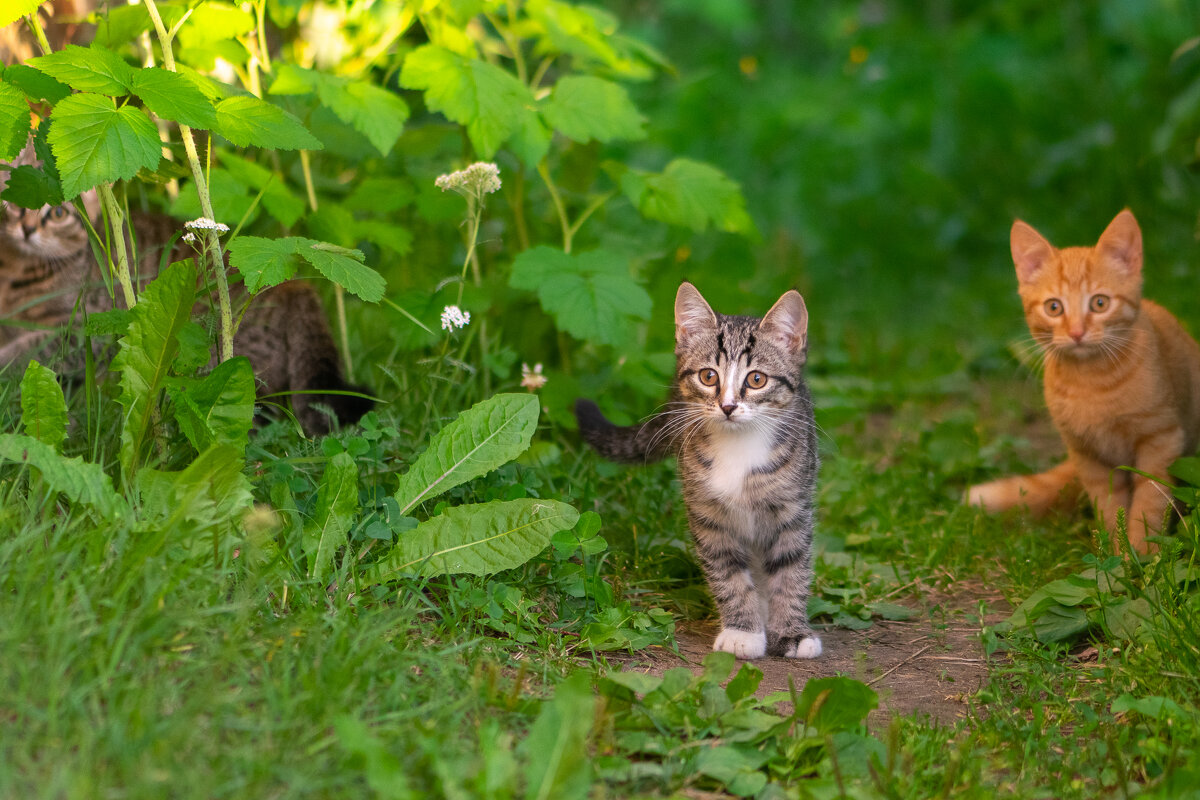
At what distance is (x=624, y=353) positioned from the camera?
4.34 meters

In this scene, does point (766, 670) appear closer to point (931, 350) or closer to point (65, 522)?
point (65, 522)

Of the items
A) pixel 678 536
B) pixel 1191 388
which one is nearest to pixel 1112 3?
pixel 1191 388

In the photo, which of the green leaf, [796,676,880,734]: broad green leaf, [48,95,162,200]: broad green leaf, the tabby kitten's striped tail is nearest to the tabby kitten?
the tabby kitten's striped tail

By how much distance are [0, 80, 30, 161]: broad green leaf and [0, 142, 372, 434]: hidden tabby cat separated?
1019 millimetres

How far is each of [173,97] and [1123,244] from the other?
10.5 ft

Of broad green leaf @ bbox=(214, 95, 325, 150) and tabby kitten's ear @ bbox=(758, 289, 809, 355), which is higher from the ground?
broad green leaf @ bbox=(214, 95, 325, 150)

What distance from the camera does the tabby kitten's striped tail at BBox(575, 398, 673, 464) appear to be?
3.56 m

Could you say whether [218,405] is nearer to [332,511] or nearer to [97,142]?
[332,511]

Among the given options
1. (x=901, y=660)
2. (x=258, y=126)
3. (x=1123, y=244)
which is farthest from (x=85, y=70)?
(x=1123, y=244)

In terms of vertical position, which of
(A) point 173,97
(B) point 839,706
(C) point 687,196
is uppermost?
(A) point 173,97

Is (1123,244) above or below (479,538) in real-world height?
above

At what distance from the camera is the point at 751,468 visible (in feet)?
10.6

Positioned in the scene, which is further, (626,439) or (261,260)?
(626,439)

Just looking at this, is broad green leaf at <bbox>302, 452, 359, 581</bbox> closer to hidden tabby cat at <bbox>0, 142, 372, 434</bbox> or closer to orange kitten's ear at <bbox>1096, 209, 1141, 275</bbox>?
hidden tabby cat at <bbox>0, 142, 372, 434</bbox>
